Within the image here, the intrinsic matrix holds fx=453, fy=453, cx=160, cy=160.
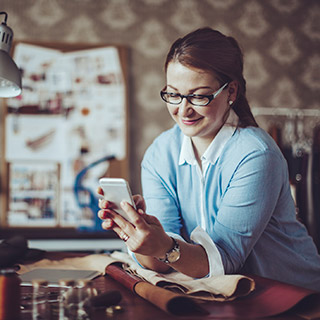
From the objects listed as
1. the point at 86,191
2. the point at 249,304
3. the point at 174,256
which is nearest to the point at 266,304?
the point at 249,304

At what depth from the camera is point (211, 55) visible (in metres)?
1.42

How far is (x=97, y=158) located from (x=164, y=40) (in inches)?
39.6

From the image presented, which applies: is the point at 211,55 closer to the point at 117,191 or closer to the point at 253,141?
the point at 253,141

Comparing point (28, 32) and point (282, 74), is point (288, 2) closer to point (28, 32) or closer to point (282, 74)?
point (282, 74)

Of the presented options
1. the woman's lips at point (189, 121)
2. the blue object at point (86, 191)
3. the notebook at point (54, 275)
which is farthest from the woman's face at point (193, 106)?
the blue object at point (86, 191)

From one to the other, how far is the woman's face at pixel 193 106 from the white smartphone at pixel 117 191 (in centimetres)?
43

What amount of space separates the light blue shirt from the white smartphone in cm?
27

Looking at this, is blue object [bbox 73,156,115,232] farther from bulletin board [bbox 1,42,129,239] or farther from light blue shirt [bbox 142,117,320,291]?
light blue shirt [bbox 142,117,320,291]

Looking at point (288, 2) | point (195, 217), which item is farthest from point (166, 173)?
point (288, 2)

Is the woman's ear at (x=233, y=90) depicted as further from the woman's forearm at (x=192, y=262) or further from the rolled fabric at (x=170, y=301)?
the rolled fabric at (x=170, y=301)

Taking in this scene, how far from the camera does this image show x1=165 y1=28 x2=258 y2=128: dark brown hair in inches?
55.5

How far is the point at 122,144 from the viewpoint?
3.25m

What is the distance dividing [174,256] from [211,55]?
632 mm

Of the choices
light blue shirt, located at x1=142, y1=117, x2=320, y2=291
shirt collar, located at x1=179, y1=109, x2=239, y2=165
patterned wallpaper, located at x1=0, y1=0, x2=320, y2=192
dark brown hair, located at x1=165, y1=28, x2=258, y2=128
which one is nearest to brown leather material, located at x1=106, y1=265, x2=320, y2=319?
light blue shirt, located at x1=142, y1=117, x2=320, y2=291
